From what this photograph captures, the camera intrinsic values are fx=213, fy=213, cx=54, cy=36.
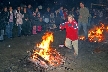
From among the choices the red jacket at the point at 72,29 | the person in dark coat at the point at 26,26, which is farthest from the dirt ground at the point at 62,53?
the red jacket at the point at 72,29

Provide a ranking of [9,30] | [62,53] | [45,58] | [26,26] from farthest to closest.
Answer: [26,26] < [9,30] < [62,53] < [45,58]

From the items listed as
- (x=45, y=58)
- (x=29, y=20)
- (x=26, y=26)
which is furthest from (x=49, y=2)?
(x=45, y=58)

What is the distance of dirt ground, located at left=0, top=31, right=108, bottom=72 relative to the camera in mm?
9733

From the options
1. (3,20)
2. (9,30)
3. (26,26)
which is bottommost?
(9,30)

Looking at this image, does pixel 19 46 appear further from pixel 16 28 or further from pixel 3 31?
pixel 16 28

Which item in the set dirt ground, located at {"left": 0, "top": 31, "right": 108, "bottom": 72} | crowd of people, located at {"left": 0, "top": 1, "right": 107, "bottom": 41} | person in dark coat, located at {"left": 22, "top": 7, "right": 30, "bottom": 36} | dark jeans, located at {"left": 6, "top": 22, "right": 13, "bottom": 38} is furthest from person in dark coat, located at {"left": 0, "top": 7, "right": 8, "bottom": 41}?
person in dark coat, located at {"left": 22, "top": 7, "right": 30, "bottom": 36}

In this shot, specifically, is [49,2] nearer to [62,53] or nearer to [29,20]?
[29,20]

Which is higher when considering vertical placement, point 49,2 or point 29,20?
point 49,2

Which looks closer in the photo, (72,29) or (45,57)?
(45,57)

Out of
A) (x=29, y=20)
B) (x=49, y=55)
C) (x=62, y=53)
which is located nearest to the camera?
(x=49, y=55)

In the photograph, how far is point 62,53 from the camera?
11.9 m

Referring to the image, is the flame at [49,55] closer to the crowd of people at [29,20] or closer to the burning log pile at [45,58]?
the burning log pile at [45,58]

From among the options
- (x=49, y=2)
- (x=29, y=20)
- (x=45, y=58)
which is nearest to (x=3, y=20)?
(x=29, y=20)

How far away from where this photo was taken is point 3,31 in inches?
569
